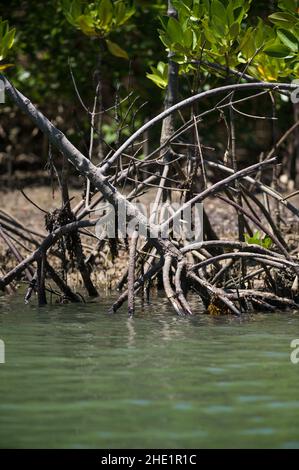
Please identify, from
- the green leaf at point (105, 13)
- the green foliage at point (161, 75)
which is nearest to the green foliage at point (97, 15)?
the green leaf at point (105, 13)

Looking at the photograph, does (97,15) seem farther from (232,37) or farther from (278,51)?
(278,51)

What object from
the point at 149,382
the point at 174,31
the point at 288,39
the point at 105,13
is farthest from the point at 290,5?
the point at 149,382

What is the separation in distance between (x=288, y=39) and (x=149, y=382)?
3.07 meters

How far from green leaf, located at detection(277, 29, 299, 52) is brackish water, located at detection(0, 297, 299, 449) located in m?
1.93

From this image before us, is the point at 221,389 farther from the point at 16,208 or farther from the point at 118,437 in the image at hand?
the point at 16,208

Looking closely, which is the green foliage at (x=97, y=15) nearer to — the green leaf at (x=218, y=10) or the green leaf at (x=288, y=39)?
the green leaf at (x=218, y=10)

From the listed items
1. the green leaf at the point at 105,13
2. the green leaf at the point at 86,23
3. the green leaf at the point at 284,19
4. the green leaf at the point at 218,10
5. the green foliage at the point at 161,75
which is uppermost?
the green leaf at the point at 105,13

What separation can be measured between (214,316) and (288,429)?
11.4 feet

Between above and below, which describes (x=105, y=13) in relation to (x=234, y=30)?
above

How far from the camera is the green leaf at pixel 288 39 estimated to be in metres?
7.55

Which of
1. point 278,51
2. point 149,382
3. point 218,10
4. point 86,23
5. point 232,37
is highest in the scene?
point 86,23

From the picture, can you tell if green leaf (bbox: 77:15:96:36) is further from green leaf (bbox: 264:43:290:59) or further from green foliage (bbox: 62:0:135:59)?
green leaf (bbox: 264:43:290:59)

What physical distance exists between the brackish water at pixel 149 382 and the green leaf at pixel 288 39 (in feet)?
6.34

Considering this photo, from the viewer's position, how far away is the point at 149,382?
5.57 meters
